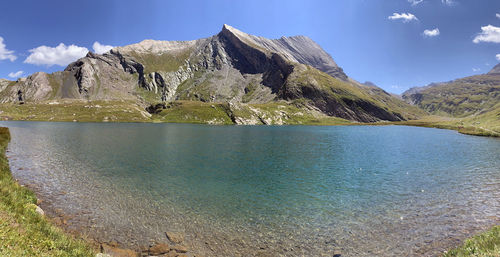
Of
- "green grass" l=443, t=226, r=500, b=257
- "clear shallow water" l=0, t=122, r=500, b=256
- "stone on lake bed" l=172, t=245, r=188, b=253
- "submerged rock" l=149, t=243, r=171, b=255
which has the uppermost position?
"green grass" l=443, t=226, r=500, b=257

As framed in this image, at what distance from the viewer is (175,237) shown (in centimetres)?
2038

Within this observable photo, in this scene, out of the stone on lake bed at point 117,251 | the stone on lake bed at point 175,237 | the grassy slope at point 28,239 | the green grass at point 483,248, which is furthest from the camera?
the stone on lake bed at point 175,237

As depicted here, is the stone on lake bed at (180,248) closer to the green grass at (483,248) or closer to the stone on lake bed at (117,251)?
the stone on lake bed at (117,251)

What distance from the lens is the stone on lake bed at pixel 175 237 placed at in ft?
65.0

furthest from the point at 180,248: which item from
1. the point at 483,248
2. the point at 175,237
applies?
the point at 483,248

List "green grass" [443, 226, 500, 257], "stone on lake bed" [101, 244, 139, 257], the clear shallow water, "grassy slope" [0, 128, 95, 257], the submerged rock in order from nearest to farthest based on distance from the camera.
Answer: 1. "grassy slope" [0, 128, 95, 257]
2. "green grass" [443, 226, 500, 257]
3. "stone on lake bed" [101, 244, 139, 257]
4. the submerged rock
5. the clear shallow water

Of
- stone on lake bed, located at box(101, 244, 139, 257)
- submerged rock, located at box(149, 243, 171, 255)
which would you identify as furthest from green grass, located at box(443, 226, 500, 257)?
stone on lake bed, located at box(101, 244, 139, 257)

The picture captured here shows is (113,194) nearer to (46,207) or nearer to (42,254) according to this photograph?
(46,207)

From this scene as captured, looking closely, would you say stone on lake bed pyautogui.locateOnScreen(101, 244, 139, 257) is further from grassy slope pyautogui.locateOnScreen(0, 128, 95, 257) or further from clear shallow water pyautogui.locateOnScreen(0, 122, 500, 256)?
grassy slope pyautogui.locateOnScreen(0, 128, 95, 257)

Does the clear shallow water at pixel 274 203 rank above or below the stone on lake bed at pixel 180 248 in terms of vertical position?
above

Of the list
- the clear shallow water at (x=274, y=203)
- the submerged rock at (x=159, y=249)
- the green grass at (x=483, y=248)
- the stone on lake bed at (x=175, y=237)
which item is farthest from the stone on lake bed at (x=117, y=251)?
the green grass at (x=483, y=248)

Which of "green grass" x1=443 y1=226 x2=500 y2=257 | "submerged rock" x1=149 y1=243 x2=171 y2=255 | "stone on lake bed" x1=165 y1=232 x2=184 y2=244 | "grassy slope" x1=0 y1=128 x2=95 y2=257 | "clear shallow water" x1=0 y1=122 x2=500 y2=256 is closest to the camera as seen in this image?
"grassy slope" x1=0 y1=128 x2=95 y2=257

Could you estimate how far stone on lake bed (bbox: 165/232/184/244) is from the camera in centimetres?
1980

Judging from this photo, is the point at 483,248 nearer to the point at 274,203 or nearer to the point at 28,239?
the point at 274,203
